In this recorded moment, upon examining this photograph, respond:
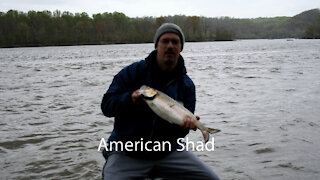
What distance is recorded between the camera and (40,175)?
5945 mm

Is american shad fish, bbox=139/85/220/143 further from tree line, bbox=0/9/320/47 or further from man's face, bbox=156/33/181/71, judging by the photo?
tree line, bbox=0/9/320/47

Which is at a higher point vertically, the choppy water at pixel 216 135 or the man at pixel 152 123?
the man at pixel 152 123

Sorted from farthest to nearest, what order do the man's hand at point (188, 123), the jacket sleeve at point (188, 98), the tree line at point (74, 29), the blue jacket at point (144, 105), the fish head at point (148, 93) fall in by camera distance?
the tree line at point (74, 29), the jacket sleeve at point (188, 98), the blue jacket at point (144, 105), the man's hand at point (188, 123), the fish head at point (148, 93)

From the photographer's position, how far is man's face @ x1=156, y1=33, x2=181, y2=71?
4.44 meters

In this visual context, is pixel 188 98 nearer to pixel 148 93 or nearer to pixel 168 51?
pixel 168 51

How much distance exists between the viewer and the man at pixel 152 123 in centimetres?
435

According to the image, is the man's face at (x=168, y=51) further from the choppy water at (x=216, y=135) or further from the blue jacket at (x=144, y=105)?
the choppy water at (x=216, y=135)

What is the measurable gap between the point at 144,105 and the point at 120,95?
12.8 inches

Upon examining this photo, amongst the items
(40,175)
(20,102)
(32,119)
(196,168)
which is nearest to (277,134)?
(196,168)

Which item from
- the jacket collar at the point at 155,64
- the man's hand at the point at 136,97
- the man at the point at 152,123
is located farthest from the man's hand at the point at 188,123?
the jacket collar at the point at 155,64

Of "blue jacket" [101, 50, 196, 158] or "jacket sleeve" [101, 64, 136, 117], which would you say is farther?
"blue jacket" [101, 50, 196, 158]

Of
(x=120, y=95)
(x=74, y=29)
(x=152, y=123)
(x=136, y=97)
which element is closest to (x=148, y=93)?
(x=136, y=97)

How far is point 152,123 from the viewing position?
436 cm

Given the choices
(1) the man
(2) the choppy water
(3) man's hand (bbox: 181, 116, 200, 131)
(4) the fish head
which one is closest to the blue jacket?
(1) the man
